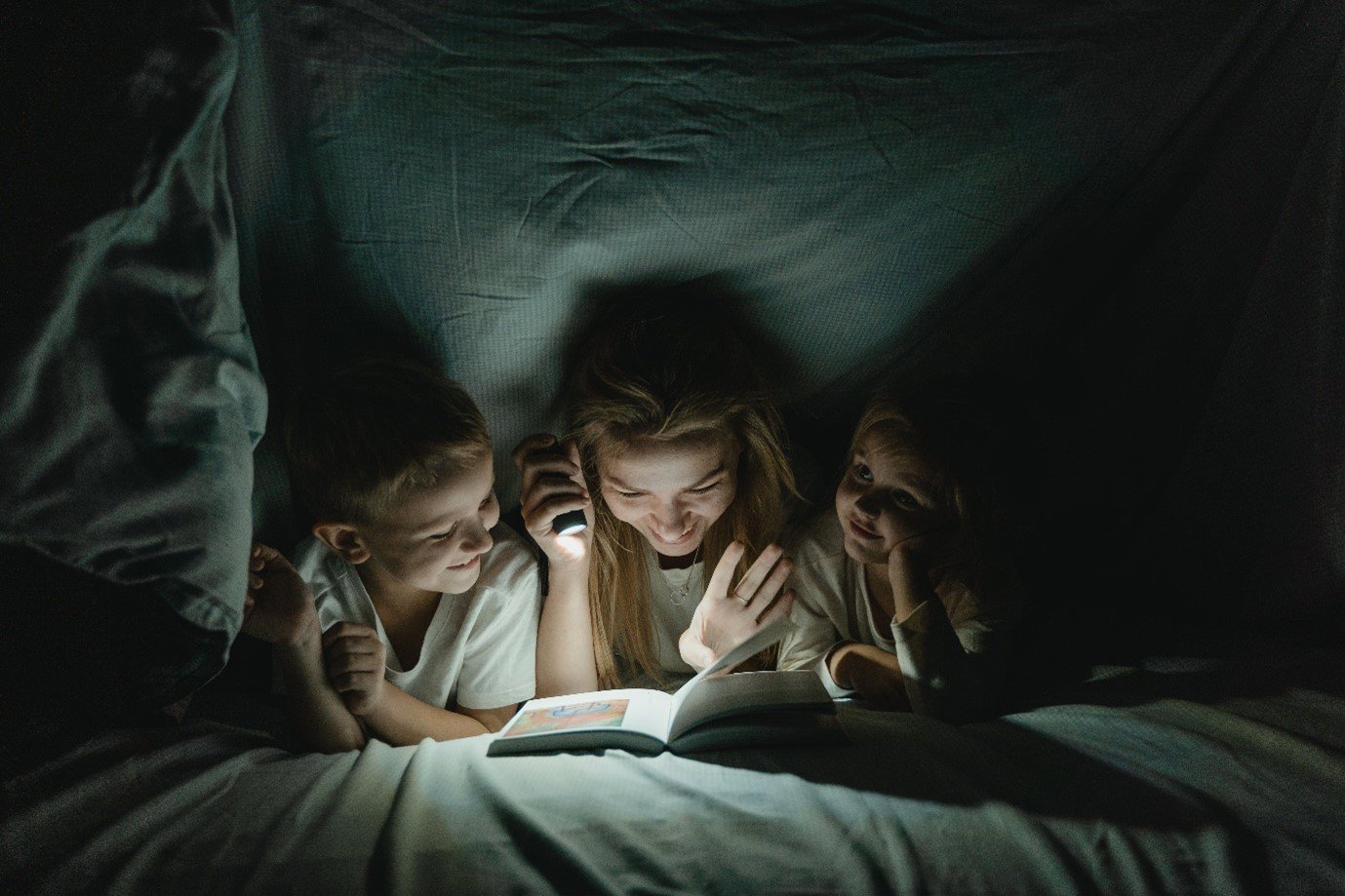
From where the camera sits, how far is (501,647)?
110cm

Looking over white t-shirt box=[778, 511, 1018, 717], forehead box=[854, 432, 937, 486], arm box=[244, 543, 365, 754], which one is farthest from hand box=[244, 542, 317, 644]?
forehead box=[854, 432, 937, 486]

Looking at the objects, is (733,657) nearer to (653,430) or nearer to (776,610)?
(776,610)

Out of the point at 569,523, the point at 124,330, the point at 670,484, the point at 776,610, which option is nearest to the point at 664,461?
the point at 670,484

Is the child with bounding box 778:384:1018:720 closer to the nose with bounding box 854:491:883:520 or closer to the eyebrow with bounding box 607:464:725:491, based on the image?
the nose with bounding box 854:491:883:520

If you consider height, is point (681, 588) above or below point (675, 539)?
below

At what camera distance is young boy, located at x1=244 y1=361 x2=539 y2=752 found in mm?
939

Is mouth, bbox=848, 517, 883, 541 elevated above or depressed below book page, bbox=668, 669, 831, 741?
above

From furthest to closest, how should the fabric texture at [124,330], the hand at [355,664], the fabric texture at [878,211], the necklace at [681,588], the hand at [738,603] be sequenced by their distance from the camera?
the necklace at [681,588] → the hand at [738,603] → the hand at [355,664] → the fabric texture at [878,211] → the fabric texture at [124,330]

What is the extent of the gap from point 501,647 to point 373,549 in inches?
8.5

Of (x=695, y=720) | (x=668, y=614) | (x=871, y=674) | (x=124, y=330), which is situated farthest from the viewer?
(x=668, y=614)

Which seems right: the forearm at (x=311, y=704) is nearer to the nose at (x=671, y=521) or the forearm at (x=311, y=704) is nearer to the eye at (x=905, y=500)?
the nose at (x=671, y=521)

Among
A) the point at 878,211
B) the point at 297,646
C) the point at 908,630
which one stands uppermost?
the point at 878,211

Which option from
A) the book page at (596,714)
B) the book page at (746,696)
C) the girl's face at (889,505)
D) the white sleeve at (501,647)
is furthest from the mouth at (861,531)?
the white sleeve at (501,647)

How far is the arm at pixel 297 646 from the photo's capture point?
92 cm
